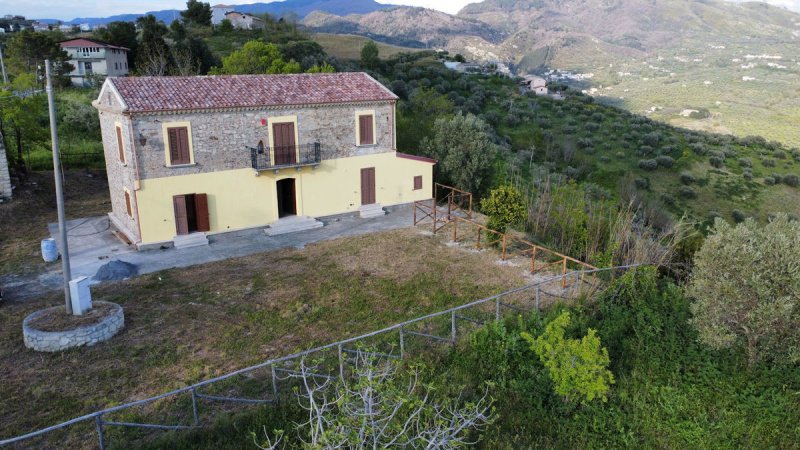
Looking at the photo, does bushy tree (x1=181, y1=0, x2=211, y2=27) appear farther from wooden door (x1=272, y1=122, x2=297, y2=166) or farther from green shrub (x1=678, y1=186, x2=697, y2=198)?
green shrub (x1=678, y1=186, x2=697, y2=198)

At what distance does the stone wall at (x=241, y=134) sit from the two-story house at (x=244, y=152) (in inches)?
1.4

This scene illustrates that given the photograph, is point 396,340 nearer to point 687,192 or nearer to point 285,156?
point 285,156

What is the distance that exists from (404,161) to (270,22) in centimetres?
5876

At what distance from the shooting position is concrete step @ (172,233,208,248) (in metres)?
18.5

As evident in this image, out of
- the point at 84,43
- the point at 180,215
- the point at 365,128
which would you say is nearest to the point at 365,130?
the point at 365,128

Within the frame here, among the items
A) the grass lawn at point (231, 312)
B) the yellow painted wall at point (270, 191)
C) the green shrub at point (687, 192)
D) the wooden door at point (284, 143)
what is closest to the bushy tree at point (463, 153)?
the yellow painted wall at point (270, 191)

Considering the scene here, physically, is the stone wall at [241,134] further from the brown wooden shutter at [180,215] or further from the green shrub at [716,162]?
the green shrub at [716,162]

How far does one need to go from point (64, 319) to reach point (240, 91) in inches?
417

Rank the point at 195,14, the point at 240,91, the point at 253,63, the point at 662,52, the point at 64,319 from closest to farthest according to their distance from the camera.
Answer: the point at 64,319
the point at 240,91
the point at 253,63
the point at 195,14
the point at 662,52

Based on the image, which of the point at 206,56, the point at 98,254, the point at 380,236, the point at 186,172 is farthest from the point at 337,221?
the point at 206,56

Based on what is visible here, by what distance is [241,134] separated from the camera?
1923cm

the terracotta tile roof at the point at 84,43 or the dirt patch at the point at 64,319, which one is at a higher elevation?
the terracotta tile roof at the point at 84,43

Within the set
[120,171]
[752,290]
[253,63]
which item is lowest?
[752,290]

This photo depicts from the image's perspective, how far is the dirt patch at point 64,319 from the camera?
37.9ft
